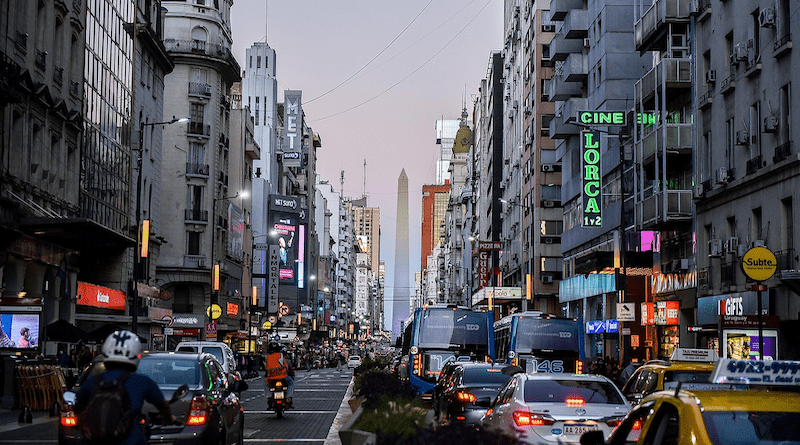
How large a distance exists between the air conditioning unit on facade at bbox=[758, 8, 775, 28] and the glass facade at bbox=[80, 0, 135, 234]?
92.2ft

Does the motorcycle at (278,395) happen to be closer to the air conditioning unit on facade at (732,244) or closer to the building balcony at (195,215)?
the air conditioning unit on facade at (732,244)

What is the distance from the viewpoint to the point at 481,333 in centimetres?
3966

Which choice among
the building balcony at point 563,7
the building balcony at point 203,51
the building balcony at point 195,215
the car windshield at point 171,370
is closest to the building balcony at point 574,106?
the building balcony at point 563,7

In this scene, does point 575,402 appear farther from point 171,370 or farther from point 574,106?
point 574,106

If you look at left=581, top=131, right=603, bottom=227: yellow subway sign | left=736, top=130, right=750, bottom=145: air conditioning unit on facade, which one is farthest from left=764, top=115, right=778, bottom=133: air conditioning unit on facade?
left=581, top=131, right=603, bottom=227: yellow subway sign

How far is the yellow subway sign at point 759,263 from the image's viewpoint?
24.6 meters

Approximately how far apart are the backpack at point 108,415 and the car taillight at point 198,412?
5076 mm

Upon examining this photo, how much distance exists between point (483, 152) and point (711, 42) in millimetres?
88025

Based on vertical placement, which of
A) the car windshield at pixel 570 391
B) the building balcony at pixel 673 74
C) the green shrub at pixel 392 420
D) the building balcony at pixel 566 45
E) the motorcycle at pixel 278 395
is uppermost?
the building balcony at pixel 566 45

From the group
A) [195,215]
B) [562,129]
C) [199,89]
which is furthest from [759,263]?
[199,89]

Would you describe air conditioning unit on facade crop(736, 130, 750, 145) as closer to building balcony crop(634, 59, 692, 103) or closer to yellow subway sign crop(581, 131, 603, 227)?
building balcony crop(634, 59, 692, 103)

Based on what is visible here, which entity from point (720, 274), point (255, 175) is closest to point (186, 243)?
point (255, 175)

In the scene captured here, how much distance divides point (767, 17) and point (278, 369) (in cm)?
1659

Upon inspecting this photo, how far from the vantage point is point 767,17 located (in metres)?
31.8
